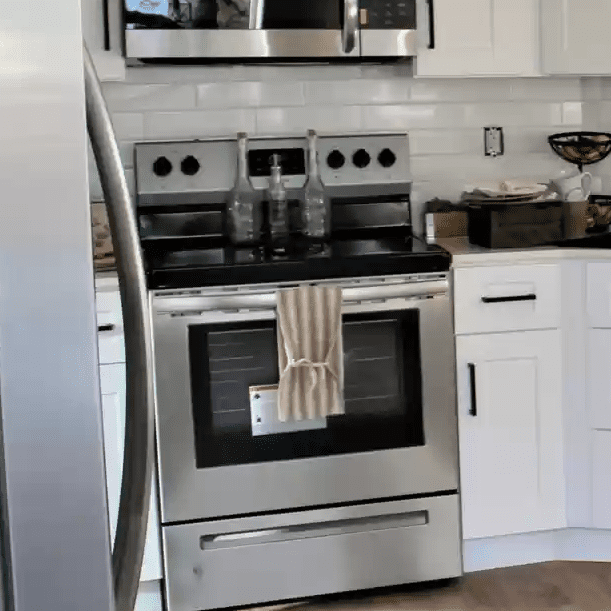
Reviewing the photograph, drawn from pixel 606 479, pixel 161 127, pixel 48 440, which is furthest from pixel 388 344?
pixel 48 440

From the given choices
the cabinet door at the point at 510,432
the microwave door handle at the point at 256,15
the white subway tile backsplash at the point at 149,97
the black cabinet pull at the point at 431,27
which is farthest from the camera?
the white subway tile backsplash at the point at 149,97

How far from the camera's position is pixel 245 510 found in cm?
264

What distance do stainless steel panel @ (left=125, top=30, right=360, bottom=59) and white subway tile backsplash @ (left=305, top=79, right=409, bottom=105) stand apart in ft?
0.95

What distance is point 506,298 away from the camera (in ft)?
9.05

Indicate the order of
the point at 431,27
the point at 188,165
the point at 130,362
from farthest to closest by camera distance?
the point at 188,165 → the point at 431,27 → the point at 130,362

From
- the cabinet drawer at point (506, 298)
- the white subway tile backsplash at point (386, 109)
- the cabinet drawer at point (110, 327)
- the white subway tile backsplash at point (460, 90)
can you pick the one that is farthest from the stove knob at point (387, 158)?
the cabinet drawer at point (110, 327)

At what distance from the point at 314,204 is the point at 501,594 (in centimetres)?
130

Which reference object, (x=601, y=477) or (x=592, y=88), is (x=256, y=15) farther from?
(x=601, y=477)

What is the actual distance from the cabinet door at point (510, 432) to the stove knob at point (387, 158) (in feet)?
2.51

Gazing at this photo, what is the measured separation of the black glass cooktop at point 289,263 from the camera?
8.32ft

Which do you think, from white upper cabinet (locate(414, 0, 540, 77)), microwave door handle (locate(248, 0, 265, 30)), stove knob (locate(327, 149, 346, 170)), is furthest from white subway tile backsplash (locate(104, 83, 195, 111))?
white upper cabinet (locate(414, 0, 540, 77))

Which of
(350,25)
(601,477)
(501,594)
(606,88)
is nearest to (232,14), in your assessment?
(350,25)

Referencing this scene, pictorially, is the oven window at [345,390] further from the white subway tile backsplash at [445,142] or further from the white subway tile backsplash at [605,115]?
the white subway tile backsplash at [605,115]

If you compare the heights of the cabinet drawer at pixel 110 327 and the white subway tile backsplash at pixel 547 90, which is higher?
the white subway tile backsplash at pixel 547 90
